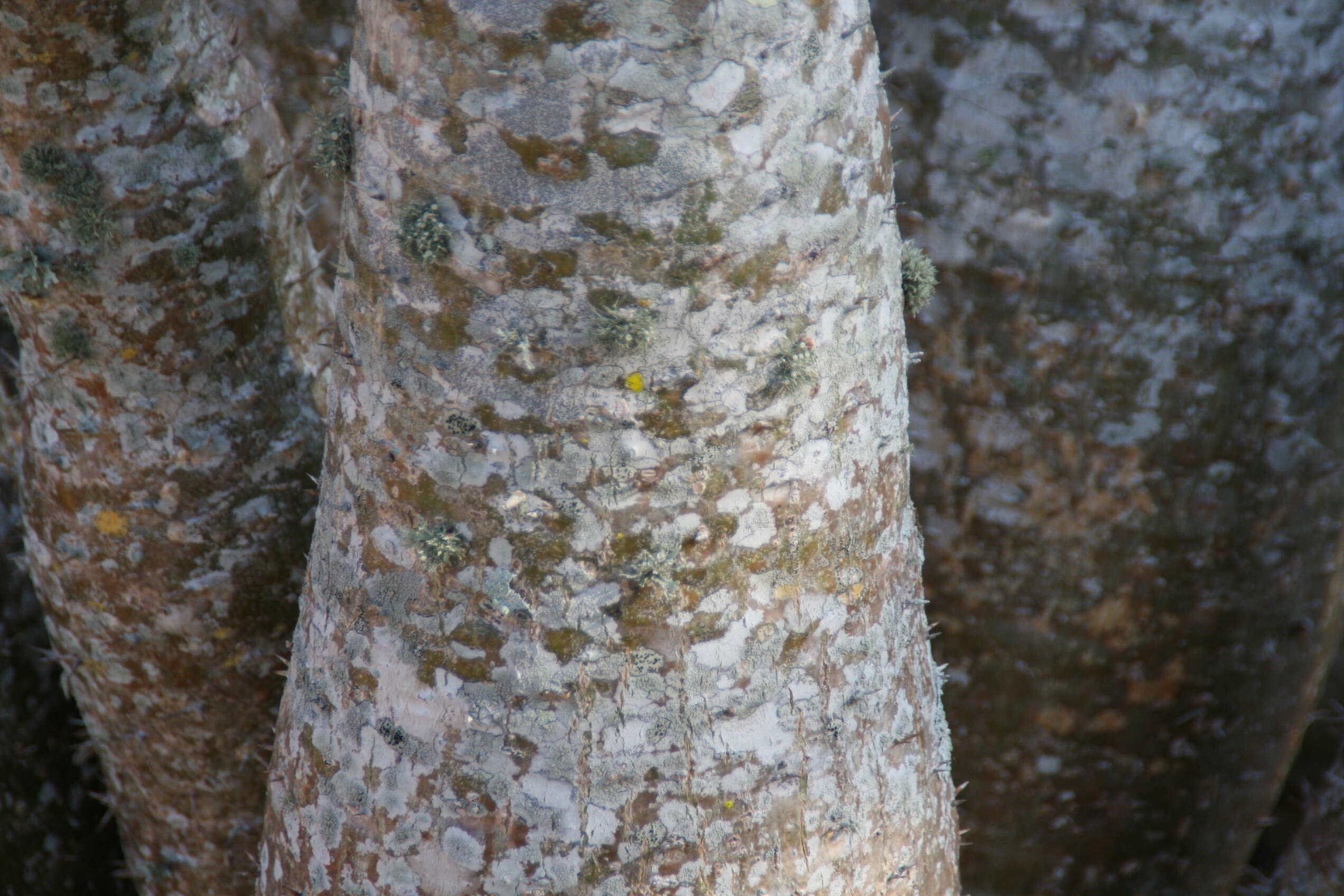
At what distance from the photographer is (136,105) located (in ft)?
5.29

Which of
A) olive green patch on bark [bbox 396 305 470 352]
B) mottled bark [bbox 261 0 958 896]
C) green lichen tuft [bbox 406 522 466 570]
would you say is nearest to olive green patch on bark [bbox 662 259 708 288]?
mottled bark [bbox 261 0 958 896]

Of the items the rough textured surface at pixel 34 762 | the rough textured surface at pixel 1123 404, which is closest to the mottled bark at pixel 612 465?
the rough textured surface at pixel 1123 404

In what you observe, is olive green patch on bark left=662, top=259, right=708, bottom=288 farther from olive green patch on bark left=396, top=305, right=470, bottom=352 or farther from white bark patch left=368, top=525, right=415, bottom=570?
white bark patch left=368, top=525, right=415, bottom=570

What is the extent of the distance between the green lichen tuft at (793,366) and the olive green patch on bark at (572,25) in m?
0.38

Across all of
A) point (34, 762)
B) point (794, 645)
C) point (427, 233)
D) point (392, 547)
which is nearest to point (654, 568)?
point (794, 645)

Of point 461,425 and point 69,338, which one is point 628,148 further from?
point 69,338

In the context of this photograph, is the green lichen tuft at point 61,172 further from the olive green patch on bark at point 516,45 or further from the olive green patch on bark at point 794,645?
the olive green patch on bark at point 794,645

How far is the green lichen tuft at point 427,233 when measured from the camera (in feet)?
3.63

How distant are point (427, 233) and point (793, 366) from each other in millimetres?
419

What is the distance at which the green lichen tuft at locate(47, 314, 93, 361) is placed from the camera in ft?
5.50

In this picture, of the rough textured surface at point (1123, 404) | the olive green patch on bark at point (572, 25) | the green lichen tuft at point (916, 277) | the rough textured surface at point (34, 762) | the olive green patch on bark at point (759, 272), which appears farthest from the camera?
the rough textured surface at point (34, 762)

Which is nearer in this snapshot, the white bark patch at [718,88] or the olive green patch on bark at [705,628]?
the white bark patch at [718,88]

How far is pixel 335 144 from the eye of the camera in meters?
1.19

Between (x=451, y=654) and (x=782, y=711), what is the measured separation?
40 centimetres
